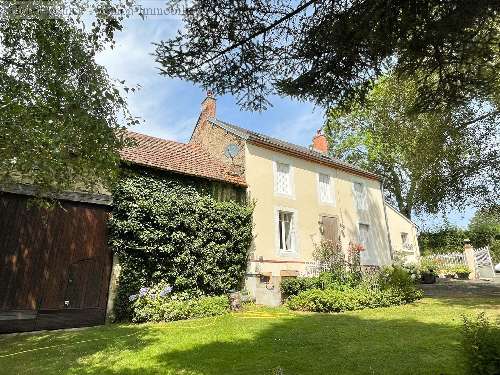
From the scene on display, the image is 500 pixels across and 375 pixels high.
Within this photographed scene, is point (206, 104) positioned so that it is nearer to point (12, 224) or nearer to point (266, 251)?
point (266, 251)

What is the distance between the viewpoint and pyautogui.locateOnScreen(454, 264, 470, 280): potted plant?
2448 centimetres

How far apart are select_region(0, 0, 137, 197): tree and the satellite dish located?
967 centimetres

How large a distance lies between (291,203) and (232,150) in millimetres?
4098

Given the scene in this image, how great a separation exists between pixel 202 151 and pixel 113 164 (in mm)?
11186

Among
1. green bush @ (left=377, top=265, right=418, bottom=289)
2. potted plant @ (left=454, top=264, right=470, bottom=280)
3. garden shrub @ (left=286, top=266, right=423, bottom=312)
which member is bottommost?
garden shrub @ (left=286, top=266, right=423, bottom=312)

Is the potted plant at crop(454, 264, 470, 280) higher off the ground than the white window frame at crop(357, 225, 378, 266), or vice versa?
the white window frame at crop(357, 225, 378, 266)

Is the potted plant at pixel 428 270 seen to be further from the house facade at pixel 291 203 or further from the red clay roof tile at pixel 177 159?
the red clay roof tile at pixel 177 159

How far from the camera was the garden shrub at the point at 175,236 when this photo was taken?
1207 centimetres

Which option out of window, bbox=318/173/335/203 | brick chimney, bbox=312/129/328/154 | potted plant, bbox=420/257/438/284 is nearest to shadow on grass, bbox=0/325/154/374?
window, bbox=318/173/335/203

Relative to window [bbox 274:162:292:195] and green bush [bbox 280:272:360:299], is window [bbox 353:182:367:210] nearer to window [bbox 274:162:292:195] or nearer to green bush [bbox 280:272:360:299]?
window [bbox 274:162:292:195]

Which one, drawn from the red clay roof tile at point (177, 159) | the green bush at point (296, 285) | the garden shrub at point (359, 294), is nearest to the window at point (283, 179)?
the red clay roof tile at point (177, 159)

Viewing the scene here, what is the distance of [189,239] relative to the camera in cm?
1345

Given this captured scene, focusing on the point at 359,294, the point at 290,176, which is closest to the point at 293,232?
the point at 290,176

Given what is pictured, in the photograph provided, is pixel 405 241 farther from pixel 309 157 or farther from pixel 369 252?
pixel 309 157
